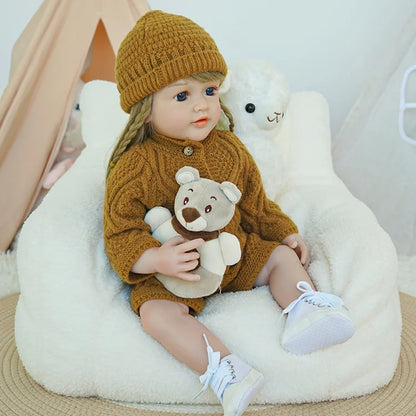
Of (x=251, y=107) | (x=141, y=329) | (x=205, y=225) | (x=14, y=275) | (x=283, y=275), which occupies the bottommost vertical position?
(x=14, y=275)

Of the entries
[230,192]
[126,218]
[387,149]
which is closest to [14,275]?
[126,218]

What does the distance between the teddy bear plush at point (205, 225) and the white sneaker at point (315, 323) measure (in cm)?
16

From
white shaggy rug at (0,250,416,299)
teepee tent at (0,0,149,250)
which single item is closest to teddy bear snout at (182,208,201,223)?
white shaggy rug at (0,250,416,299)

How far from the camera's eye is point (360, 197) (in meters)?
2.12

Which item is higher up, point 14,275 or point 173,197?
point 173,197

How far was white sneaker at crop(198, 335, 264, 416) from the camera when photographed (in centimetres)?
101

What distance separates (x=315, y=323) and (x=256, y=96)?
2.15ft

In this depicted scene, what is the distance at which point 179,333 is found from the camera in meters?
1.11

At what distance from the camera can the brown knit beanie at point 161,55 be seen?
1164 mm

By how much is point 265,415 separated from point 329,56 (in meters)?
1.56

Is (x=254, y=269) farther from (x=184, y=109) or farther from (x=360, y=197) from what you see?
(x=360, y=197)

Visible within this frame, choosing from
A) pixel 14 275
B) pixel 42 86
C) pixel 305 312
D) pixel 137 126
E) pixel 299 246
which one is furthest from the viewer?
pixel 42 86

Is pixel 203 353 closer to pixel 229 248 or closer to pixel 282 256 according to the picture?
pixel 229 248

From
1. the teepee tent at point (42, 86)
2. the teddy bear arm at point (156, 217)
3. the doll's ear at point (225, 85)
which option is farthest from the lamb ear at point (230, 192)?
the teepee tent at point (42, 86)
